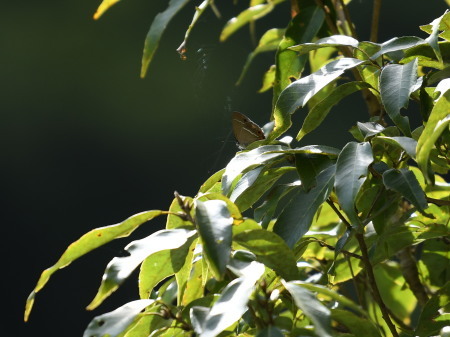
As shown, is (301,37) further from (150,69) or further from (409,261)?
(150,69)

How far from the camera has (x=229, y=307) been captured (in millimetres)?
600

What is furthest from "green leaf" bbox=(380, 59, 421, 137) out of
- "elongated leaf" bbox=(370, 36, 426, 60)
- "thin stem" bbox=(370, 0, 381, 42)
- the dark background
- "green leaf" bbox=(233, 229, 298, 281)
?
the dark background

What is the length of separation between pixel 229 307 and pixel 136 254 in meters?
0.10

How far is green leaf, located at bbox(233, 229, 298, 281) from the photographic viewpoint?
0.68 m

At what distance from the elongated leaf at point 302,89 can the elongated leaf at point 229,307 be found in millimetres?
189

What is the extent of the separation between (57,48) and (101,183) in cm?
45

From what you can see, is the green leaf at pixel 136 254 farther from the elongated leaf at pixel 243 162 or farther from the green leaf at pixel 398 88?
the green leaf at pixel 398 88

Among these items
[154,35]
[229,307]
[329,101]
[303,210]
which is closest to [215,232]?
[229,307]

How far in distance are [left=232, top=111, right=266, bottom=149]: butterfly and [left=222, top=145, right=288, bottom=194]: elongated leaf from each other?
12 centimetres

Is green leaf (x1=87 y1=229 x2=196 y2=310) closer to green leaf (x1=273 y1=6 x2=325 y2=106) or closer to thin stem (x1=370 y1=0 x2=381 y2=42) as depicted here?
Answer: green leaf (x1=273 y1=6 x2=325 y2=106)

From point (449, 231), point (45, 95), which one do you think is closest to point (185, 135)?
point (45, 95)

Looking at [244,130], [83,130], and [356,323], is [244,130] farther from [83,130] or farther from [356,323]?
[83,130]

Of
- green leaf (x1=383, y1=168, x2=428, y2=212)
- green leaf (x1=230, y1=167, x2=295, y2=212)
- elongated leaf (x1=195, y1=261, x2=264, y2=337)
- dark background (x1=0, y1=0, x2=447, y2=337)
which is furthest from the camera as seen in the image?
dark background (x1=0, y1=0, x2=447, y2=337)

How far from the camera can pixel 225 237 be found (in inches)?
24.0
